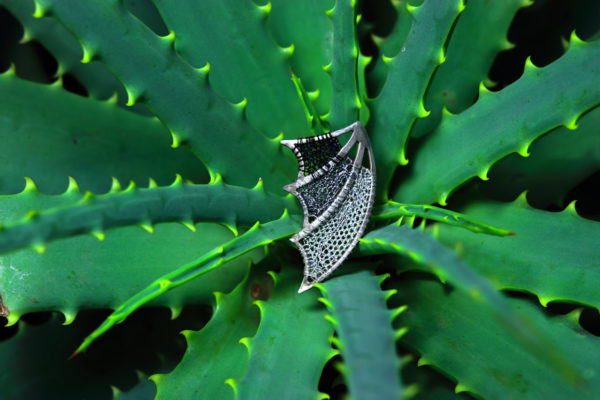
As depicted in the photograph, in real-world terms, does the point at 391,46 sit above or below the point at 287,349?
above

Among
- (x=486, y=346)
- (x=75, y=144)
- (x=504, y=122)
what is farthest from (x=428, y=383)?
(x=75, y=144)

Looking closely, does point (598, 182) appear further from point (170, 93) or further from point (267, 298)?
point (170, 93)

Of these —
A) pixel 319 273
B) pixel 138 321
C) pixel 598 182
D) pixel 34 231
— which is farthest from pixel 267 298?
pixel 598 182

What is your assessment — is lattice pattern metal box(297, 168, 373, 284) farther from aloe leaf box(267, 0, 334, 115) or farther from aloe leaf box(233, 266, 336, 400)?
aloe leaf box(267, 0, 334, 115)

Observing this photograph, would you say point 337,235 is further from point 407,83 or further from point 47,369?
point 47,369

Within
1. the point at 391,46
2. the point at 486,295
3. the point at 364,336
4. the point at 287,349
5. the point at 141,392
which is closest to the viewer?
the point at 486,295

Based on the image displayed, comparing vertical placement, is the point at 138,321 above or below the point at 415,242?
below
